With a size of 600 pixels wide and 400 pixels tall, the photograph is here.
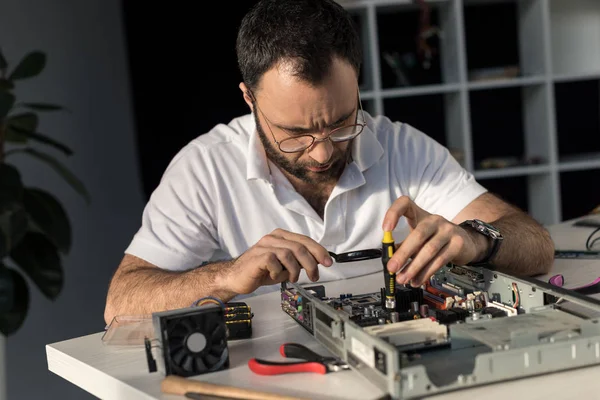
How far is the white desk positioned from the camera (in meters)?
1.04

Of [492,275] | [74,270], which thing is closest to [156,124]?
[74,270]

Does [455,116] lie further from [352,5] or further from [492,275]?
[492,275]

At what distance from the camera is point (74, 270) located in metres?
3.40

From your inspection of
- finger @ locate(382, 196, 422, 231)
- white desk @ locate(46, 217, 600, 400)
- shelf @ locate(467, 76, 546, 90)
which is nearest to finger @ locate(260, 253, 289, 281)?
white desk @ locate(46, 217, 600, 400)

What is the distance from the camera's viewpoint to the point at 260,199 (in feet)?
6.53

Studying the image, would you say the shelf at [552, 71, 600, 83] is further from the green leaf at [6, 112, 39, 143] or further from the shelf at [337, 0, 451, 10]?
the green leaf at [6, 112, 39, 143]

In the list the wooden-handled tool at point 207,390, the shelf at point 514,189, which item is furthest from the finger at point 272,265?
the shelf at point 514,189

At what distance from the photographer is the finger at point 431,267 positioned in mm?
1394

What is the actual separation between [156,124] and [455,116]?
1.41 meters

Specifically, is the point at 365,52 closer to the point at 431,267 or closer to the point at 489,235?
the point at 489,235

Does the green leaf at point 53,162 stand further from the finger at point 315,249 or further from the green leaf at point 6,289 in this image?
the finger at point 315,249

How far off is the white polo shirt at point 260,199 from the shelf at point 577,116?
7.11 feet

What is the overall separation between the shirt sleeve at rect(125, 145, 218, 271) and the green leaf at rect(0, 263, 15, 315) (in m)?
0.99

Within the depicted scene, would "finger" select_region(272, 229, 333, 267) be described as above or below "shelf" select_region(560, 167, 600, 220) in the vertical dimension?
above
